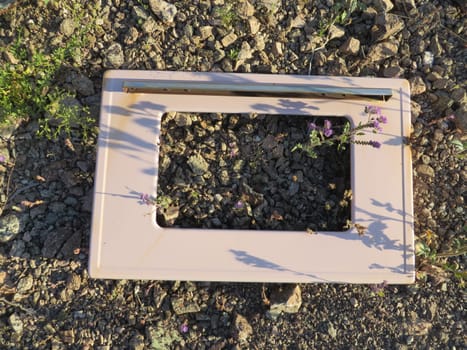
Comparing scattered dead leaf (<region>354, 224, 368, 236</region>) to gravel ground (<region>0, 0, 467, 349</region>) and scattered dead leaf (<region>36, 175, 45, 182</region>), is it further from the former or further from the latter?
scattered dead leaf (<region>36, 175, 45, 182</region>)

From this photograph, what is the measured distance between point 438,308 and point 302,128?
93cm

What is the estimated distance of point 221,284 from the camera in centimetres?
185

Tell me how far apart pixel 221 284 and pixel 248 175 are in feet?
1.50

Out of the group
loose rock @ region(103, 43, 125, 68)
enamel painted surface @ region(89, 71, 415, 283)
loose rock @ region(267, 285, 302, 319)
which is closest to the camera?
enamel painted surface @ region(89, 71, 415, 283)

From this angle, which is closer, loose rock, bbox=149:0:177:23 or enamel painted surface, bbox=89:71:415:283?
enamel painted surface, bbox=89:71:415:283

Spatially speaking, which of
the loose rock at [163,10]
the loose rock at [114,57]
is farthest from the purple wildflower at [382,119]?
the loose rock at [114,57]

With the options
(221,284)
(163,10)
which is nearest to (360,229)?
(221,284)

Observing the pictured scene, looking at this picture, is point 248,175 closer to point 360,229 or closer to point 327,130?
point 327,130

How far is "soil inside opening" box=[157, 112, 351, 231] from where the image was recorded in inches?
71.9

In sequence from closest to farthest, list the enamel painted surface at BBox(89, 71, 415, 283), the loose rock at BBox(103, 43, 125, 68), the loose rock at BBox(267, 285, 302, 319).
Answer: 1. the enamel painted surface at BBox(89, 71, 415, 283)
2. the loose rock at BBox(267, 285, 302, 319)
3. the loose rock at BBox(103, 43, 125, 68)

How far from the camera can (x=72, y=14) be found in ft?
6.41

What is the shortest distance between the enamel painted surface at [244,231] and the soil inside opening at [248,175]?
0.10 metres

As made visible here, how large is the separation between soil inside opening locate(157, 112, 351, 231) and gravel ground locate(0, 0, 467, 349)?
25 centimetres

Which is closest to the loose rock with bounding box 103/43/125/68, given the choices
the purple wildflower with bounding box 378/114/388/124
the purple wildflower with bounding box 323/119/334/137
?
the purple wildflower with bounding box 323/119/334/137
